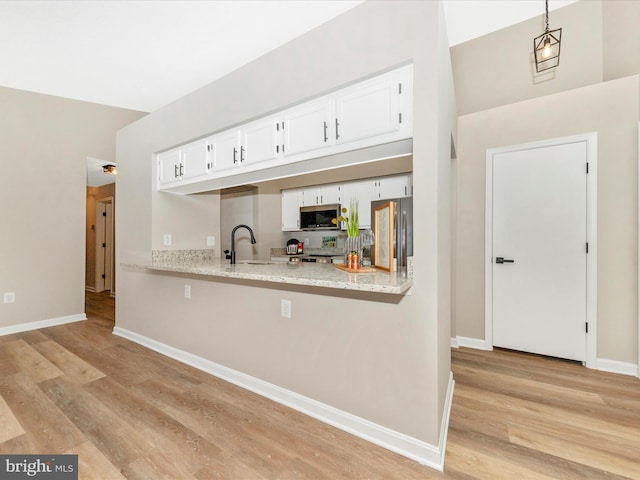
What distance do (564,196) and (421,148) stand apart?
225cm

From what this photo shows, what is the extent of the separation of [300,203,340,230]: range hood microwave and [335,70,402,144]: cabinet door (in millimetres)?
2541

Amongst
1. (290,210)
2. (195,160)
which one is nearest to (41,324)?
(195,160)

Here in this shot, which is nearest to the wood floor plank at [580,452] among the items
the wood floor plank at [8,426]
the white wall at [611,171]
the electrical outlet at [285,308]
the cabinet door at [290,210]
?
the white wall at [611,171]

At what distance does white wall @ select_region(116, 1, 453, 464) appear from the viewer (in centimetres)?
158

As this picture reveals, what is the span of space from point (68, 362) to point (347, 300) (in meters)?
2.89

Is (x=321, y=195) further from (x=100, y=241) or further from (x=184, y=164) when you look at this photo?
(x=100, y=241)

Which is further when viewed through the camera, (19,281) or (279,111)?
(19,281)

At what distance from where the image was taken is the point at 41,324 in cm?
402

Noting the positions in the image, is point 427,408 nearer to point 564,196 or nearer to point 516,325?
point 516,325

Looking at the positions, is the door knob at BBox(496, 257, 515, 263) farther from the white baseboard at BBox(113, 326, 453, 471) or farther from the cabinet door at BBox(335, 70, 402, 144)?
the cabinet door at BBox(335, 70, 402, 144)

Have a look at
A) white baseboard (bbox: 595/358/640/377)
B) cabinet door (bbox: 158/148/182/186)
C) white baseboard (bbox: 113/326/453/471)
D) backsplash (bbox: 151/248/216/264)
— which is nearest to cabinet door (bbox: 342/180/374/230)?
backsplash (bbox: 151/248/216/264)

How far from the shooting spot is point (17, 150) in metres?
3.85

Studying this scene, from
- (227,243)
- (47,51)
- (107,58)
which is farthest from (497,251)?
(47,51)

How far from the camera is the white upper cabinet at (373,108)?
1.67 metres
